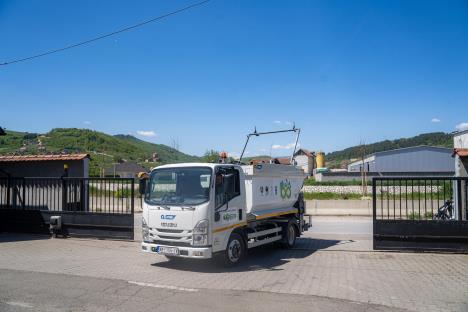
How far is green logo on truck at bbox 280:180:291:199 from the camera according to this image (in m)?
12.4

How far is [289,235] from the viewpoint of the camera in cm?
1273

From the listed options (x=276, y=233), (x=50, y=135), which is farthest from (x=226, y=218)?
(x=50, y=135)

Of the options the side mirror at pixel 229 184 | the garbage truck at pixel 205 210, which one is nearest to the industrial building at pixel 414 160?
the garbage truck at pixel 205 210

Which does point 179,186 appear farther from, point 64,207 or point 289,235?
point 64,207

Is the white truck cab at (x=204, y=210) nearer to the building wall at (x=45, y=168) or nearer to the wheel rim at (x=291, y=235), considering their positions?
the wheel rim at (x=291, y=235)

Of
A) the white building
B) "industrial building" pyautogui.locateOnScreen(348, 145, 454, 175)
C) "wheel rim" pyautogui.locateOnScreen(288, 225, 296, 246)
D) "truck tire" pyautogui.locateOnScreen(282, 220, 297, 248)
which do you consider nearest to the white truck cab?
"truck tire" pyautogui.locateOnScreen(282, 220, 297, 248)

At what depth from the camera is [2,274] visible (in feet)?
28.3

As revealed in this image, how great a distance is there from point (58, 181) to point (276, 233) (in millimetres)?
8157

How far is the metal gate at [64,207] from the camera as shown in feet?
45.4

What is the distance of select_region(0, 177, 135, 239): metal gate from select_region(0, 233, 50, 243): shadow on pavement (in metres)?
0.20

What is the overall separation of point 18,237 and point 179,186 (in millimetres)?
8008

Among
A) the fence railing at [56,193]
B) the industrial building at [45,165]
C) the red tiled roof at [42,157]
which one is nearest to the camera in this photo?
the fence railing at [56,193]

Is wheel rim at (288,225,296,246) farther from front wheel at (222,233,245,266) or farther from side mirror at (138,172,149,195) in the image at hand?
side mirror at (138,172,149,195)

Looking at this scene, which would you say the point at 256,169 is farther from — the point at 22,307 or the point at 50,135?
the point at 50,135
